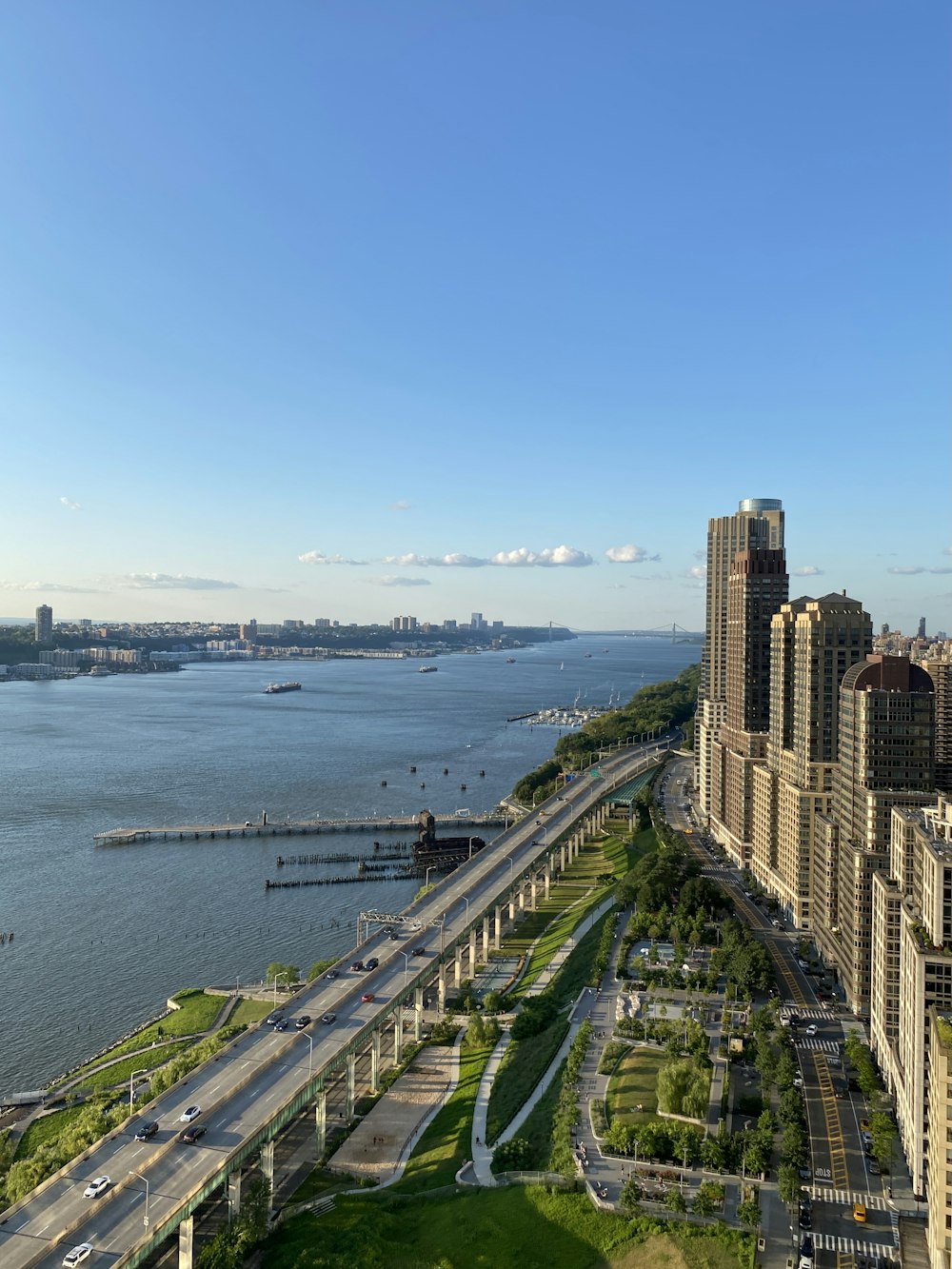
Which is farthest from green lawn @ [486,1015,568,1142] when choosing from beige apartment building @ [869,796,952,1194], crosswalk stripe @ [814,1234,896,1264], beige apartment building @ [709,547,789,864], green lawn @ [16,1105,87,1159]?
beige apartment building @ [709,547,789,864]

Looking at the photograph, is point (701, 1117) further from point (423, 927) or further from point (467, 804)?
point (467, 804)

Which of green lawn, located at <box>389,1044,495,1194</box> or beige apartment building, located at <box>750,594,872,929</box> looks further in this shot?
beige apartment building, located at <box>750,594,872,929</box>

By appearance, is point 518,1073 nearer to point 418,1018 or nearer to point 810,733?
point 418,1018

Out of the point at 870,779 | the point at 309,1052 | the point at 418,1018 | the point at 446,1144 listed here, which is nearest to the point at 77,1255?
the point at 309,1052

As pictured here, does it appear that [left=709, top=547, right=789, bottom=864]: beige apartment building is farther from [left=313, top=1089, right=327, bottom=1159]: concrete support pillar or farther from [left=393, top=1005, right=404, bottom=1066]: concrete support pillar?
[left=313, top=1089, right=327, bottom=1159]: concrete support pillar

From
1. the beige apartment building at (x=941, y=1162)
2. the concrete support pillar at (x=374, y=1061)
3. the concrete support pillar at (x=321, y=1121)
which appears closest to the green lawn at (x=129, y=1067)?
the concrete support pillar at (x=374, y=1061)

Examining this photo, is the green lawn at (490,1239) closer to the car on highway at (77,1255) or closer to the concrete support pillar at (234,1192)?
the concrete support pillar at (234,1192)
